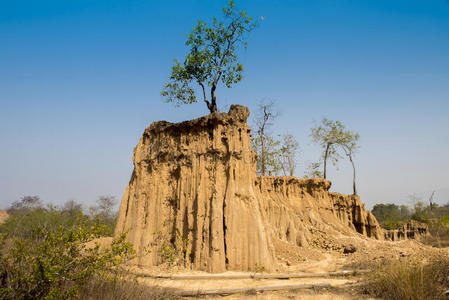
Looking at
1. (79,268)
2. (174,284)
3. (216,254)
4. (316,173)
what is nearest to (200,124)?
(216,254)

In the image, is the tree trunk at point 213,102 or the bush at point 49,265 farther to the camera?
the tree trunk at point 213,102

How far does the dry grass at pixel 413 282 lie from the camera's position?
6.52m

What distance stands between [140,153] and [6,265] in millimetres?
9299

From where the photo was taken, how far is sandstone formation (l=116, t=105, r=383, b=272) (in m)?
11.1

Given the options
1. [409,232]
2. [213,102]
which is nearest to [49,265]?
[213,102]

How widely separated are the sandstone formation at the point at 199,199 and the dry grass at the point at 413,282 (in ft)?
13.4

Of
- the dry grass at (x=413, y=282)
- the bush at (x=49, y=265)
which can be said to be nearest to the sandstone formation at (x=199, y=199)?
the dry grass at (x=413, y=282)

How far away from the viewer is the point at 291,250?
47.5 feet

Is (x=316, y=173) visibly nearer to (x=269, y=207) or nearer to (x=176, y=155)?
(x=269, y=207)

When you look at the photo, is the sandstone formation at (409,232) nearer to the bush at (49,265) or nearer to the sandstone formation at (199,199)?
the sandstone formation at (199,199)

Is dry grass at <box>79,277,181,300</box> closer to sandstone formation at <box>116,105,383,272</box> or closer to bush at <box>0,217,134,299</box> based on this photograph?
bush at <box>0,217,134,299</box>

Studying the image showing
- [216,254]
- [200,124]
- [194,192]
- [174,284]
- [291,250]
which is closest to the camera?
[174,284]

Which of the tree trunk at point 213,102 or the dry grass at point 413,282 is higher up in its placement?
the tree trunk at point 213,102

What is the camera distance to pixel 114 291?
19.0 ft
